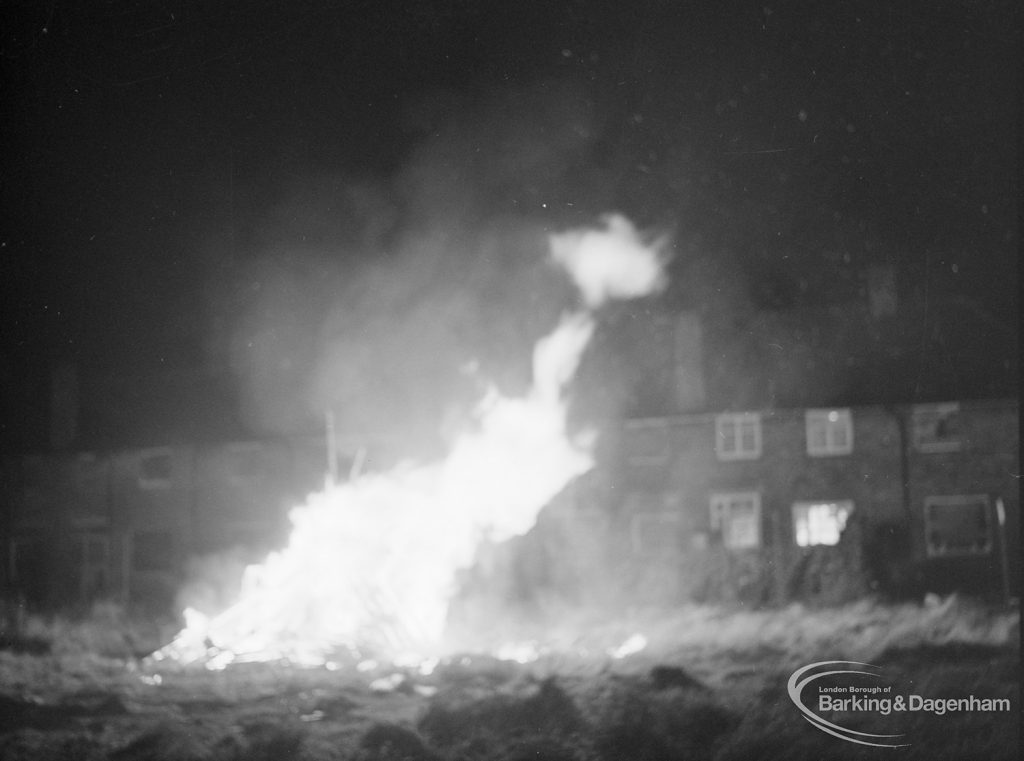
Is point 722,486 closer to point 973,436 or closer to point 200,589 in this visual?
point 973,436

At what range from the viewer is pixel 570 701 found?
26.1 ft

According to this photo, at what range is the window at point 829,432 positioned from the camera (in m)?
11.9

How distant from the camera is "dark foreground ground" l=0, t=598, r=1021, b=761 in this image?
733cm

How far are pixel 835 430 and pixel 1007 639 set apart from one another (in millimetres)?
3798

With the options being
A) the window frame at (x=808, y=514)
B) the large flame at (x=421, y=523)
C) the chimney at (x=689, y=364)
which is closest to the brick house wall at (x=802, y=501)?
the window frame at (x=808, y=514)

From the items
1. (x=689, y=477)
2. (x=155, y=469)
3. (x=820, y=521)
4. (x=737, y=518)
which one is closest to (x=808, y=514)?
(x=820, y=521)

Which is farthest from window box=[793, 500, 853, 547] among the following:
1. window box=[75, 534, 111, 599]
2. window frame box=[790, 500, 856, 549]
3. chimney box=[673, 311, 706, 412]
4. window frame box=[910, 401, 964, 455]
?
window box=[75, 534, 111, 599]

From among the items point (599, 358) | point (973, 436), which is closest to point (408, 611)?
point (599, 358)

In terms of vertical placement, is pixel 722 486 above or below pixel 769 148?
below

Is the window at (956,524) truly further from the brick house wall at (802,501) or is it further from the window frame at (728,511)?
the window frame at (728,511)

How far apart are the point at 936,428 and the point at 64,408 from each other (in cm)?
1141

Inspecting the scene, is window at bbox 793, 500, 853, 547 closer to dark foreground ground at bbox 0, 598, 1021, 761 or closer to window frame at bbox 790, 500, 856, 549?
window frame at bbox 790, 500, 856, 549

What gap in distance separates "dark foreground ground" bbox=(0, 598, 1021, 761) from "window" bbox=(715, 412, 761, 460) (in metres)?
2.85

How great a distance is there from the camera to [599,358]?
36.1ft
